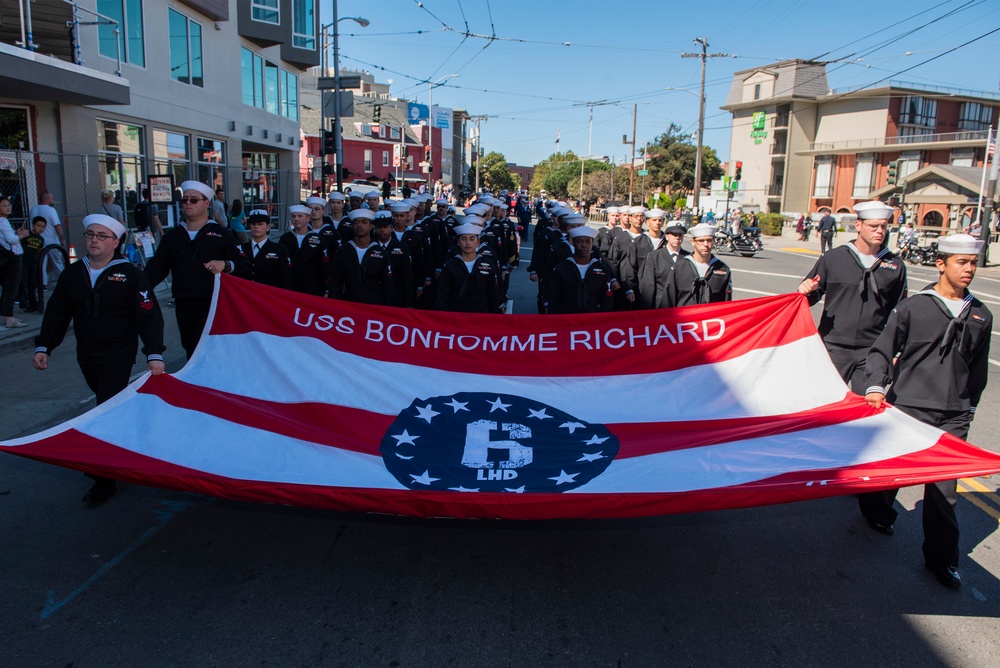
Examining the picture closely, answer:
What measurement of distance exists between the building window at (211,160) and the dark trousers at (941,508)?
22.8 meters

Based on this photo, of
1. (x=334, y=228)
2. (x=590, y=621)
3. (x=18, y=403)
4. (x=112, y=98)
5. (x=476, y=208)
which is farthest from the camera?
(x=112, y=98)

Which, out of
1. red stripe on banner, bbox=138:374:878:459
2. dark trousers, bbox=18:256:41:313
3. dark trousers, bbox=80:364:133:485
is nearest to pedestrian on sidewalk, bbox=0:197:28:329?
dark trousers, bbox=18:256:41:313

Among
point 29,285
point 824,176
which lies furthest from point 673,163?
point 29,285

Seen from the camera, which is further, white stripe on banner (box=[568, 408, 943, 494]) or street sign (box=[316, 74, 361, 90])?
street sign (box=[316, 74, 361, 90])

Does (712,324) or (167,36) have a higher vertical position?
(167,36)

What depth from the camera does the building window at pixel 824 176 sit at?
63.4 metres

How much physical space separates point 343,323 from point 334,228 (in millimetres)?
5491

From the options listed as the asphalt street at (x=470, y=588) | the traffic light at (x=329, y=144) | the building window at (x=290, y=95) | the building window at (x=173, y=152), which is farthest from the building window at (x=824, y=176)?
the asphalt street at (x=470, y=588)

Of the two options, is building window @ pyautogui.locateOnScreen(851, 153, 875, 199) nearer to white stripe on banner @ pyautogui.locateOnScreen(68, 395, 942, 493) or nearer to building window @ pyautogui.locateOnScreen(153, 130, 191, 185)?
building window @ pyautogui.locateOnScreen(153, 130, 191, 185)

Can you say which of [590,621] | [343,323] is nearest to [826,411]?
[590,621]

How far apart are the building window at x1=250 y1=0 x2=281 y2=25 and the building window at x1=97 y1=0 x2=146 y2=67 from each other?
25.1 ft

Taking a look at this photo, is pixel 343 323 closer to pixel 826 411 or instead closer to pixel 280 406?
pixel 280 406

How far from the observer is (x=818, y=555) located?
15.2ft

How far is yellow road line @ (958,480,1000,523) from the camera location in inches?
212
